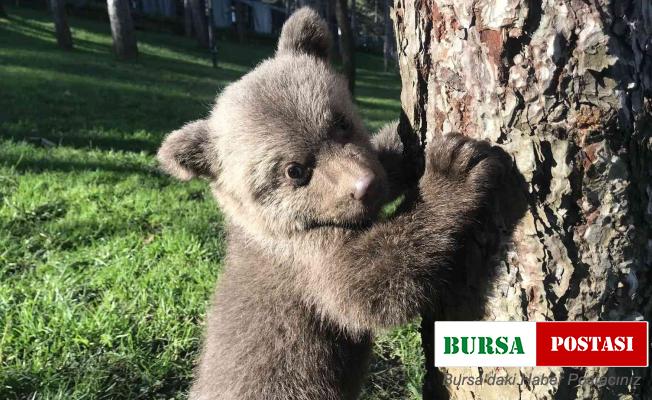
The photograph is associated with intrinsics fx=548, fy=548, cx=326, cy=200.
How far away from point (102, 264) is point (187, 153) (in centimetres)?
219

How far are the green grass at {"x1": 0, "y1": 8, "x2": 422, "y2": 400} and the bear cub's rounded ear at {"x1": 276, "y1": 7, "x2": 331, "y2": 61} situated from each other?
2.05m

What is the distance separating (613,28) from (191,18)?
3656 cm

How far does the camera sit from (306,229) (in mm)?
2840

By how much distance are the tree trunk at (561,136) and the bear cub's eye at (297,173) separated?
81 centimetres

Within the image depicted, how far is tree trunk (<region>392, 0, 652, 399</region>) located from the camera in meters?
1.84

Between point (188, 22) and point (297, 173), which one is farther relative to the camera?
point (188, 22)

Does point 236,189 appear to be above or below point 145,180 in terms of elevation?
above

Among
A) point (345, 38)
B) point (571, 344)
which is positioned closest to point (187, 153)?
point (571, 344)

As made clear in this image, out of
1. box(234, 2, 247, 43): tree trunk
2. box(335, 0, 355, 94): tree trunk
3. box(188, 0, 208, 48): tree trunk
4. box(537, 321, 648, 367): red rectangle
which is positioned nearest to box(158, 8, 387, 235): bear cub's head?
box(537, 321, 648, 367): red rectangle

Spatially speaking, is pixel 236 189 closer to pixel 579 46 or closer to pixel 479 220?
pixel 479 220

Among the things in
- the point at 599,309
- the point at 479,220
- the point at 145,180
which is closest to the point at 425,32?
the point at 479,220

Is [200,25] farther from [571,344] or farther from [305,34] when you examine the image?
[571,344]

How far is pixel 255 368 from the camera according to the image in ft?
9.43

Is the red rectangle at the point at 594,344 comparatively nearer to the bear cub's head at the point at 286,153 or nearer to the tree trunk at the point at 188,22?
the bear cub's head at the point at 286,153
